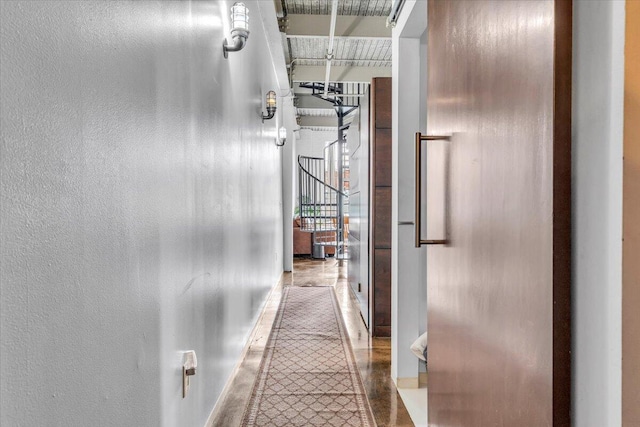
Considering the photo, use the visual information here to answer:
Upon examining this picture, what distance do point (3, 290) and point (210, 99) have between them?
1493mm

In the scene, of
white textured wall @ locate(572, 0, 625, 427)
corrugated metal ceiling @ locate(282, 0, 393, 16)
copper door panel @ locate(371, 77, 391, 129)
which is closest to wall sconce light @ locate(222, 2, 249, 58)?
copper door panel @ locate(371, 77, 391, 129)

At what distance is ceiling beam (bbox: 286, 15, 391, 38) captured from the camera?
199 inches

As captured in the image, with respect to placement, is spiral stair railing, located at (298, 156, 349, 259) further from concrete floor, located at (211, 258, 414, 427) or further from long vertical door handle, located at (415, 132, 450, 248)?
long vertical door handle, located at (415, 132, 450, 248)

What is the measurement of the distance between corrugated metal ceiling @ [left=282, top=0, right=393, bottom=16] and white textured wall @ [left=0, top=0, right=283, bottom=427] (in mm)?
3138

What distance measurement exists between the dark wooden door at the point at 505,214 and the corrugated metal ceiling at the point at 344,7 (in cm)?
380

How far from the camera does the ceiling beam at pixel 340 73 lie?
6.60 m

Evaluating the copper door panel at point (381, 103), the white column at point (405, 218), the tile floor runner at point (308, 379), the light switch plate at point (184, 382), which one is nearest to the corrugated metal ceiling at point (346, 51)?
the copper door panel at point (381, 103)

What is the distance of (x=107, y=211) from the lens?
0.99 m

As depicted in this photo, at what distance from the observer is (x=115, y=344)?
40.3 inches

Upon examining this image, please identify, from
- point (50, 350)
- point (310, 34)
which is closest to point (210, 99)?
point (50, 350)

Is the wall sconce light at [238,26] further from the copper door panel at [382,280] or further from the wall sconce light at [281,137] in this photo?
the wall sconce light at [281,137]

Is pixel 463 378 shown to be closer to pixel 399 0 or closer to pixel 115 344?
pixel 115 344

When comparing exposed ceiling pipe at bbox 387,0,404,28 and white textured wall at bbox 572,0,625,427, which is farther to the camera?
exposed ceiling pipe at bbox 387,0,404,28

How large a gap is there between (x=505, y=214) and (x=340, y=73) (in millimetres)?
6043
